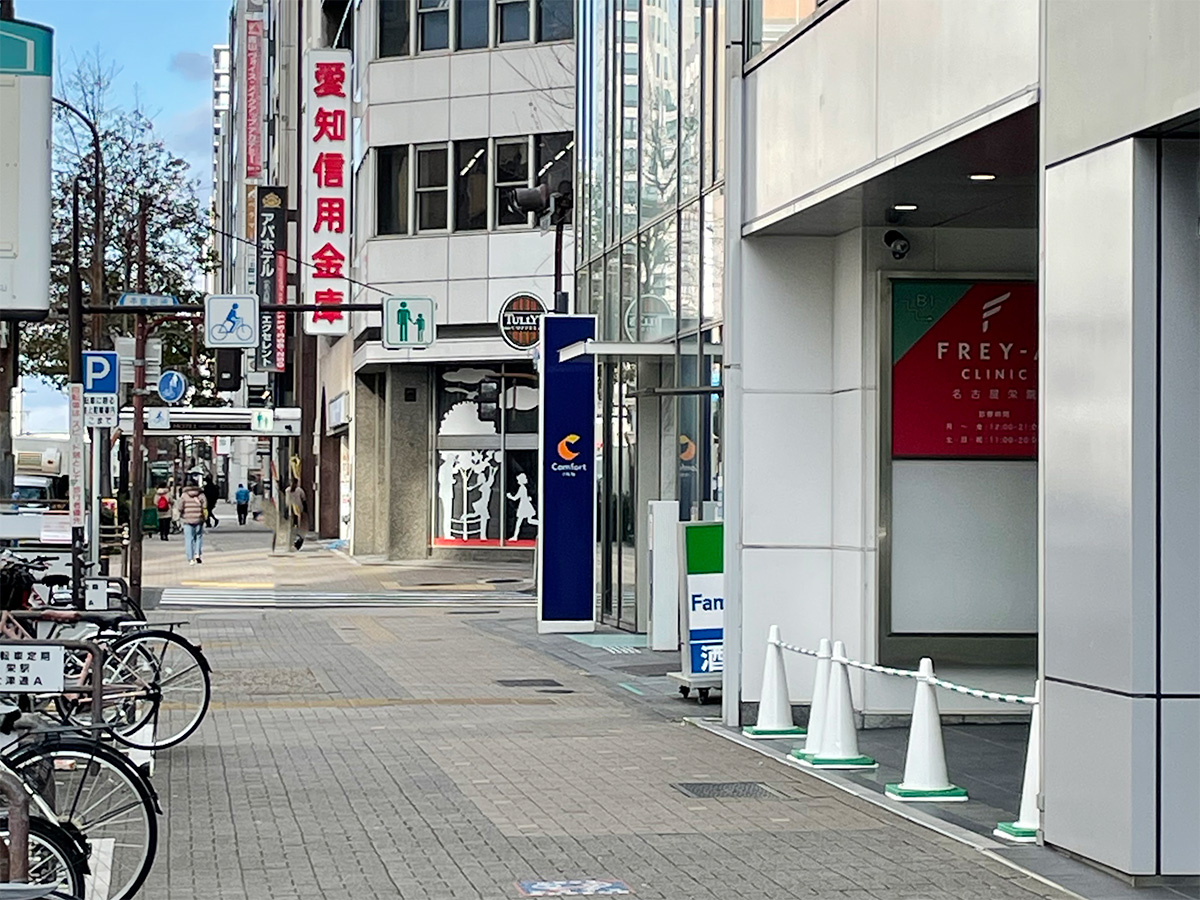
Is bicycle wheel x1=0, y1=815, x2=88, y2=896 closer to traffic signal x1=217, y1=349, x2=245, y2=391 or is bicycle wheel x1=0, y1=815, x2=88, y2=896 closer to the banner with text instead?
the banner with text

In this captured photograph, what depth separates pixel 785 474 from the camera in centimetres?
1459

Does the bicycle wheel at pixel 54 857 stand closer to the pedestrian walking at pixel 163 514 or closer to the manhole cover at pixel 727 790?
the manhole cover at pixel 727 790

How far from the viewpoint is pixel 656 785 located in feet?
37.6

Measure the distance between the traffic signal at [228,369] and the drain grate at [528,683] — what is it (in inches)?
2063

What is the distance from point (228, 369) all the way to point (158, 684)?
197ft

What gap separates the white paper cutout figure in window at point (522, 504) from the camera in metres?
41.7

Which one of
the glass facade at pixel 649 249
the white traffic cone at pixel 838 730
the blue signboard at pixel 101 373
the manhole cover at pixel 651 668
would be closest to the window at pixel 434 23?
the glass facade at pixel 649 249

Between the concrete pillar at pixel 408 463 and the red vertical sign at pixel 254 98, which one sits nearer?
the concrete pillar at pixel 408 463

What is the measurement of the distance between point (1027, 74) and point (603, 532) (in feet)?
47.7

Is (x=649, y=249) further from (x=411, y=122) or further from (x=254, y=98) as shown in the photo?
(x=254, y=98)

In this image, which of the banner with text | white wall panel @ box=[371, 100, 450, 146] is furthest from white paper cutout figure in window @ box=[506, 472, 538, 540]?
the banner with text

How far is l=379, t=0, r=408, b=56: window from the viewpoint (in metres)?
41.2

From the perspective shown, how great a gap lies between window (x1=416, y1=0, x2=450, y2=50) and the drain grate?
82.0ft

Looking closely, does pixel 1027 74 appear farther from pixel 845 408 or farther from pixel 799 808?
pixel 845 408
